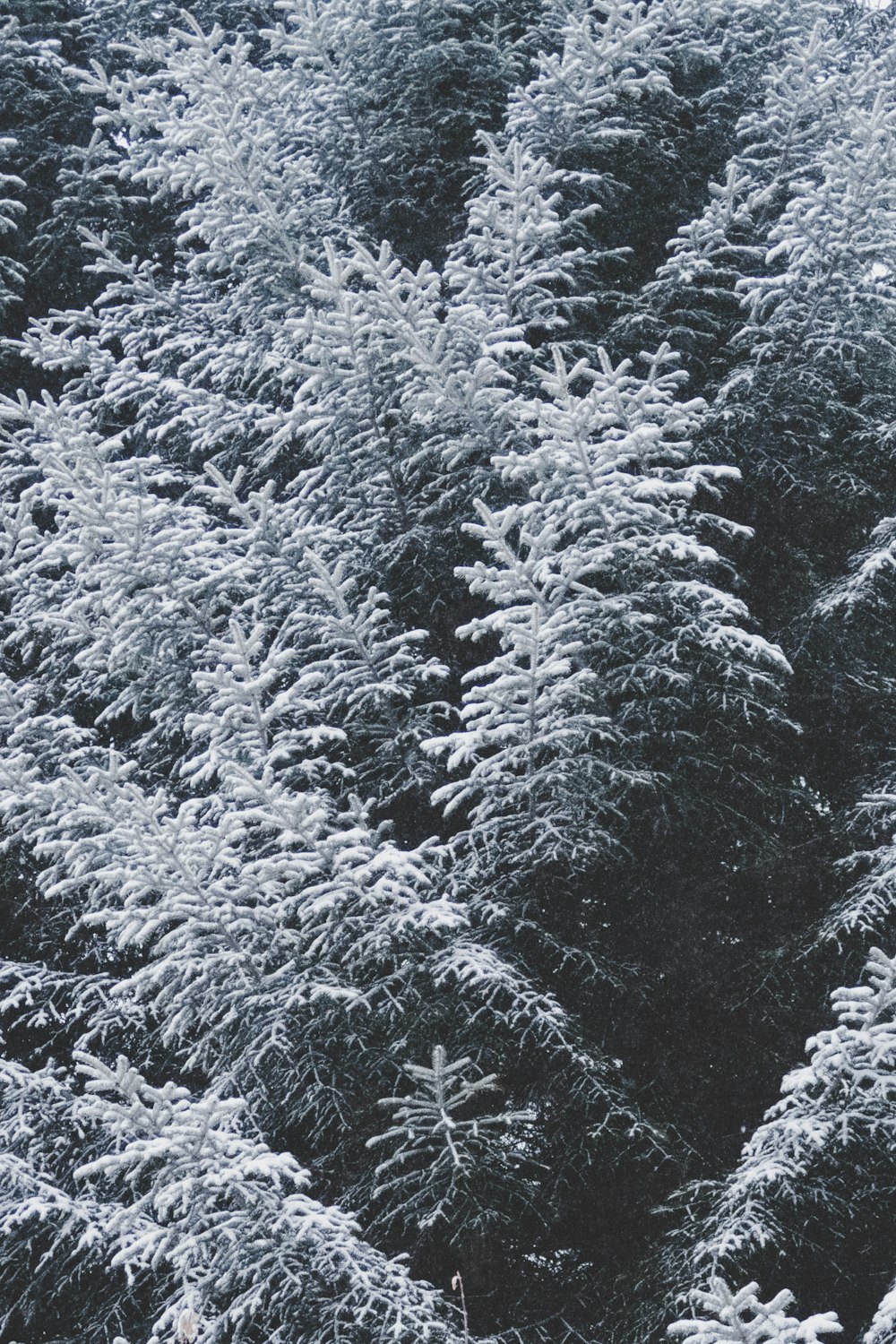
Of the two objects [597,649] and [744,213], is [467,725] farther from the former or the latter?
[744,213]

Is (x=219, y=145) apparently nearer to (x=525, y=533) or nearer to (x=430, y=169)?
(x=430, y=169)

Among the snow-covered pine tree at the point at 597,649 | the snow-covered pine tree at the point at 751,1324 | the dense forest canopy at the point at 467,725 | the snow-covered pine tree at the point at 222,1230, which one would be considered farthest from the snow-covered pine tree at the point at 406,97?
the snow-covered pine tree at the point at 751,1324

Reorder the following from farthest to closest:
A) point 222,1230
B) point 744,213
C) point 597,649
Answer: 1. point 744,213
2. point 597,649
3. point 222,1230

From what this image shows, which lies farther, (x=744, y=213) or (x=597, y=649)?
(x=744, y=213)

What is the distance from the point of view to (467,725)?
12.8 feet

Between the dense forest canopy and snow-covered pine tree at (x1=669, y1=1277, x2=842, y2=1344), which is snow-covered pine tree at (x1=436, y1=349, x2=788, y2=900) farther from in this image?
snow-covered pine tree at (x1=669, y1=1277, x2=842, y2=1344)

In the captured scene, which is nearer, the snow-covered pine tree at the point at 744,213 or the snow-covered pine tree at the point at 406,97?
the snow-covered pine tree at the point at 744,213

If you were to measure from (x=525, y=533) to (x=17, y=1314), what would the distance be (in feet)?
11.6

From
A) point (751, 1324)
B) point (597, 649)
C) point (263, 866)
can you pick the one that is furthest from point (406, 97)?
point (751, 1324)

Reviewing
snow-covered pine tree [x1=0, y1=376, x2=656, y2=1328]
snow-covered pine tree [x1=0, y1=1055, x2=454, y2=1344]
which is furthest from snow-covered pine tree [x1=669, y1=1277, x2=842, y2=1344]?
snow-covered pine tree [x1=0, y1=376, x2=656, y2=1328]

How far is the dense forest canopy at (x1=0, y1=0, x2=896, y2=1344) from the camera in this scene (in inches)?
144

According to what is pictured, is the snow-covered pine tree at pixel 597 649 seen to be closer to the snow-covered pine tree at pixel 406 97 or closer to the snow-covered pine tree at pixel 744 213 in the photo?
the snow-covered pine tree at pixel 744 213

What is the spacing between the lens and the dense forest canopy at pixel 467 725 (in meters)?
3.66

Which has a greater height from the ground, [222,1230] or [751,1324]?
[751,1324]
